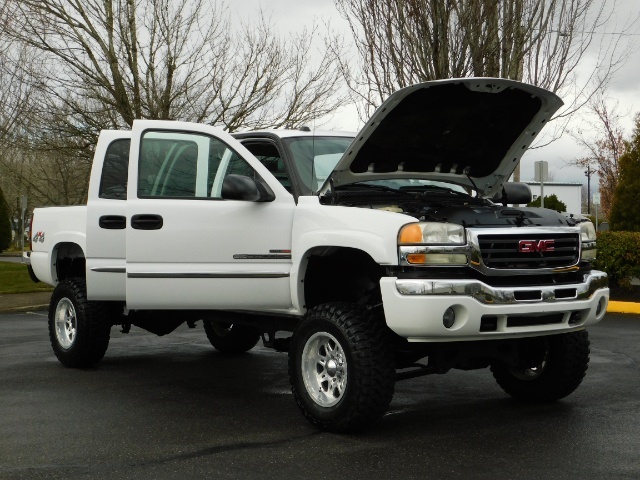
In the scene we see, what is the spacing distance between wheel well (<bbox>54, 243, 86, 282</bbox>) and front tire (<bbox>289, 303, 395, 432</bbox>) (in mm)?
3521

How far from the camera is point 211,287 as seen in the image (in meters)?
6.78

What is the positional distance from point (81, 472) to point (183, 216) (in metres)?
2.24

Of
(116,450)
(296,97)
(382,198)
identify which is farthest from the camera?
(296,97)

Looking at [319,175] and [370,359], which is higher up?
[319,175]

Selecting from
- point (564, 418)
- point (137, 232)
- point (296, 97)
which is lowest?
point (564, 418)

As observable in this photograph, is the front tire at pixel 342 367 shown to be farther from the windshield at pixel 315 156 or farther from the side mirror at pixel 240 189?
the windshield at pixel 315 156

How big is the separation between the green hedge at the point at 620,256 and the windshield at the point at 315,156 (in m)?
8.80

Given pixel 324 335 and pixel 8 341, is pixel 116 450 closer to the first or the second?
pixel 324 335

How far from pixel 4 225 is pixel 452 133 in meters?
32.5

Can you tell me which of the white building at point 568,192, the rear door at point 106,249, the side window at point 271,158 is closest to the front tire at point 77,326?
the rear door at point 106,249

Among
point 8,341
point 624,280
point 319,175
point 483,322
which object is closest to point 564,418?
point 483,322

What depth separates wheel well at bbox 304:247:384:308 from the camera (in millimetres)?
6466

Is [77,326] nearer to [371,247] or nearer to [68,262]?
[68,262]

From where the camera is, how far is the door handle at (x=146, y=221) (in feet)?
22.6
